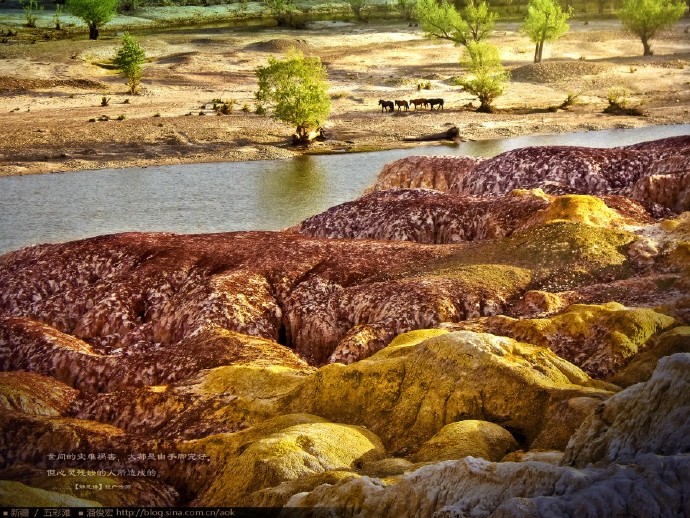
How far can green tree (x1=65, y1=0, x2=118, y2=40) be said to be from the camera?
78.5m

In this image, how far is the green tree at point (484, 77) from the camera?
5909cm

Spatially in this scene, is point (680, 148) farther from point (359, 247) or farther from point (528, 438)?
point (528, 438)

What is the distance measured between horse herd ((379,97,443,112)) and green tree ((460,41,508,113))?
2.34 m

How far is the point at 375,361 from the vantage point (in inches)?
545

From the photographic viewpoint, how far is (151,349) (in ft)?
59.2

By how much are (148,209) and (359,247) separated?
1878cm

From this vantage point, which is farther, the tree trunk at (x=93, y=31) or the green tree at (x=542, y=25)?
the tree trunk at (x=93, y=31)

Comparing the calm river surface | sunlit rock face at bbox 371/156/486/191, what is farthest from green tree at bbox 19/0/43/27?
sunlit rock face at bbox 371/156/486/191

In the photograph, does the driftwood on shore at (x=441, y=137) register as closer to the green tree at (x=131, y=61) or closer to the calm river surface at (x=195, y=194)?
the calm river surface at (x=195, y=194)

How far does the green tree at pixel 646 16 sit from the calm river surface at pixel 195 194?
28086 mm

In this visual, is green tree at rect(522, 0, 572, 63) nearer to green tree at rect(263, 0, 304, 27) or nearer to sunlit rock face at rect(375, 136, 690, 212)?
green tree at rect(263, 0, 304, 27)

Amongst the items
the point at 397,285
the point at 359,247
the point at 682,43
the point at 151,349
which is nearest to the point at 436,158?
the point at 359,247

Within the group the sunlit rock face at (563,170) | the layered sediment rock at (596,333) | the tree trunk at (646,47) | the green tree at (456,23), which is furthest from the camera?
the green tree at (456,23)

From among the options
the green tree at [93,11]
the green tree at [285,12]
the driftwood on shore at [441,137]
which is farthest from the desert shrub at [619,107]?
the green tree at [93,11]
